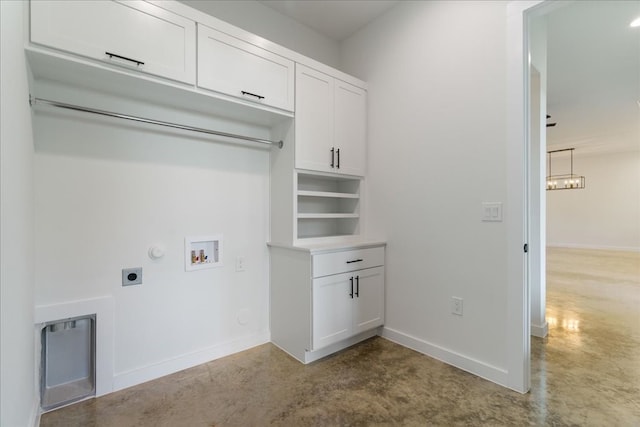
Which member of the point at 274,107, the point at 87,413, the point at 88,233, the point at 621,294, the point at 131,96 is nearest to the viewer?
the point at 87,413

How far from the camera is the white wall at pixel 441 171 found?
2023 mm

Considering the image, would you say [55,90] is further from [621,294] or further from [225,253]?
[621,294]

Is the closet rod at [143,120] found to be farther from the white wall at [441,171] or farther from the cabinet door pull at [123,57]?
the white wall at [441,171]

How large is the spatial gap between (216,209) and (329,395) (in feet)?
5.24

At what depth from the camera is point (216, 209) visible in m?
2.35

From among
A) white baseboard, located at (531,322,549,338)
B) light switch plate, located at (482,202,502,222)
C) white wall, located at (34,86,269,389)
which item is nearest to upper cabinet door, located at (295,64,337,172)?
white wall, located at (34,86,269,389)

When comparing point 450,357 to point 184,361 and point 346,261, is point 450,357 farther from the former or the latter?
point 184,361

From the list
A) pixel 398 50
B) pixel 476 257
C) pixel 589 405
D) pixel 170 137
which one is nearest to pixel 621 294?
pixel 589 405

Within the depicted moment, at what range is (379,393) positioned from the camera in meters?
1.87

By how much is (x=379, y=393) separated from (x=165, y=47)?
2578 mm

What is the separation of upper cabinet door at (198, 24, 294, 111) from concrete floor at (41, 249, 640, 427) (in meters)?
2.03

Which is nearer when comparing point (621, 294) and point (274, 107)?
point (274, 107)

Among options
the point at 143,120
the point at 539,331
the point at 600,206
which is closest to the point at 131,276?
the point at 143,120

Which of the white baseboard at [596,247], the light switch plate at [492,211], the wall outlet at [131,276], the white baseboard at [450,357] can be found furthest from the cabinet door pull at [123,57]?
the white baseboard at [596,247]
